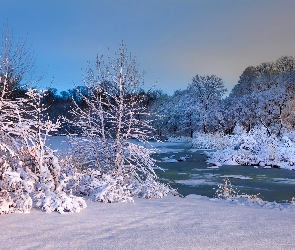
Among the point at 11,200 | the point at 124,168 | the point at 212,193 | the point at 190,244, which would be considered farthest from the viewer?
the point at 212,193

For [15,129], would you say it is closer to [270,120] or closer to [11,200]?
[11,200]

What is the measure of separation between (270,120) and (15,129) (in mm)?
37319

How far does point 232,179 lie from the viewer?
57.1 feet

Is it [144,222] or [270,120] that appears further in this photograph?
[270,120]

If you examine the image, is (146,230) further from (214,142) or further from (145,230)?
(214,142)

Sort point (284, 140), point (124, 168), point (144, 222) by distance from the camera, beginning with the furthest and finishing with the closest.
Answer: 1. point (284, 140)
2. point (124, 168)
3. point (144, 222)

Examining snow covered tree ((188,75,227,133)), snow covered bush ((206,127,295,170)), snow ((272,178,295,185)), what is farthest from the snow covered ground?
snow covered tree ((188,75,227,133))

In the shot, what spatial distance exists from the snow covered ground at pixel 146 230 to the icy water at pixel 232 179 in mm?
5599

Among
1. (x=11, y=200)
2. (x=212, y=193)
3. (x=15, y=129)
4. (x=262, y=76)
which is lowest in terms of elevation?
(x=212, y=193)

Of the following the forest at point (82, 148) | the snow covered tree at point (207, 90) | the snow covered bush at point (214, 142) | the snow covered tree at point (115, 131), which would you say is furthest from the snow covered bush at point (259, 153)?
the snow covered tree at point (207, 90)

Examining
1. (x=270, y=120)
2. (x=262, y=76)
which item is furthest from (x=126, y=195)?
(x=262, y=76)

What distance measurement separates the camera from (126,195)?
29.2 feet

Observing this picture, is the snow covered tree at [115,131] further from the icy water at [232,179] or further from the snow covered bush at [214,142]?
the snow covered bush at [214,142]

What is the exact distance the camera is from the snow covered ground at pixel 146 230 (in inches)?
192
